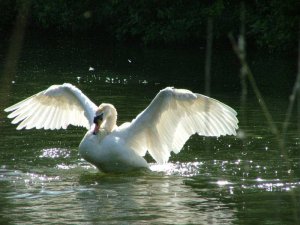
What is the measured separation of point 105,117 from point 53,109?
1.36 metres

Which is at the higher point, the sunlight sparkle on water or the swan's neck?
the swan's neck

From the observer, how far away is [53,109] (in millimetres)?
12562

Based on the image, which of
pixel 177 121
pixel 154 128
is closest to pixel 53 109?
pixel 154 128

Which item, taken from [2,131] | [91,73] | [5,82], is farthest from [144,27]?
[2,131]

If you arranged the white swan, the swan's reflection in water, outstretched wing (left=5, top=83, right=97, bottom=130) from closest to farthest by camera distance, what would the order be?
the swan's reflection in water → the white swan → outstretched wing (left=5, top=83, right=97, bottom=130)

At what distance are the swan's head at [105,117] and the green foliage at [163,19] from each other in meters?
16.9

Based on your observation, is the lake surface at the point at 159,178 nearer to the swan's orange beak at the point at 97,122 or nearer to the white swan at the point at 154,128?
the white swan at the point at 154,128

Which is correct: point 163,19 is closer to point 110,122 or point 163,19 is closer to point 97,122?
point 110,122

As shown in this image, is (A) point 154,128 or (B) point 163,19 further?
(B) point 163,19

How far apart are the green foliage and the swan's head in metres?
16.9

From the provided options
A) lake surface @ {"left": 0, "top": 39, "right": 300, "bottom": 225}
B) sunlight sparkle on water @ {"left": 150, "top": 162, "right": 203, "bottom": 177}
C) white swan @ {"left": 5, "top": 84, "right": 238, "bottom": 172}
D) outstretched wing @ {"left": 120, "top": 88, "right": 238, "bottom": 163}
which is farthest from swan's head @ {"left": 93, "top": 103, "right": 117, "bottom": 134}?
sunlight sparkle on water @ {"left": 150, "top": 162, "right": 203, "bottom": 177}

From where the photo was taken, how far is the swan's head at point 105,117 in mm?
11320

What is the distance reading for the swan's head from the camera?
446 inches

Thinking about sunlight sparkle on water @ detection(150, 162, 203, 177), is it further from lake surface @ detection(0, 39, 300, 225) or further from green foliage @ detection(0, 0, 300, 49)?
green foliage @ detection(0, 0, 300, 49)
